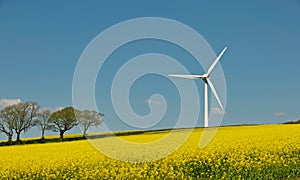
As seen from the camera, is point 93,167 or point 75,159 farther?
point 75,159

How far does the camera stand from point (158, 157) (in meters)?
17.8

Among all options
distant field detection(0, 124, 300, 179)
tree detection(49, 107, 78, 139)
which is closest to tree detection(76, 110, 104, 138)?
tree detection(49, 107, 78, 139)

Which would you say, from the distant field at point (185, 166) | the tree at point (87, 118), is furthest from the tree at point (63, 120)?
the distant field at point (185, 166)

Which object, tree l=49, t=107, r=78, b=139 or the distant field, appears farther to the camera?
tree l=49, t=107, r=78, b=139

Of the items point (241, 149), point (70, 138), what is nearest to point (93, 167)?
point (241, 149)

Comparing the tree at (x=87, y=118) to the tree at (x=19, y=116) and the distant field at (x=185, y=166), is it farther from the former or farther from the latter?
the distant field at (x=185, y=166)

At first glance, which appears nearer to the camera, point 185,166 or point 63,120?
point 185,166

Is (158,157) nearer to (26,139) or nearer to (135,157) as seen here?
(135,157)

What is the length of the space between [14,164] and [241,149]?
29.9 ft

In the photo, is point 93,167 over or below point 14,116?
below

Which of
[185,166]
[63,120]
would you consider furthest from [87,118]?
[185,166]

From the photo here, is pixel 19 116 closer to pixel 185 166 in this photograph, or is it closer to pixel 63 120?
pixel 63 120

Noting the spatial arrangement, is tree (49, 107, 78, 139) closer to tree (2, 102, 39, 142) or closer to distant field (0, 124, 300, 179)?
tree (2, 102, 39, 142)

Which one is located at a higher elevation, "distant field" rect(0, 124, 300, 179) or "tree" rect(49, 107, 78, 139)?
"tree" rect(49, 107, 78, 139)
